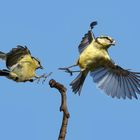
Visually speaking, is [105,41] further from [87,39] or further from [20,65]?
[20,65]

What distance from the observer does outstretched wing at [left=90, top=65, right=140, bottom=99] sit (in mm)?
2783

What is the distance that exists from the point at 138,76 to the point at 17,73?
145 centimetres

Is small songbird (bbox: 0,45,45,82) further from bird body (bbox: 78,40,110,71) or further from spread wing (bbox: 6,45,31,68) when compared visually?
bird body (bbox: 78,40,110,71)

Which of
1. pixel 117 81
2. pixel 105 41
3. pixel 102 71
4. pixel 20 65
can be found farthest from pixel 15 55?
pixel 117 81

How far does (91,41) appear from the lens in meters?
3.09

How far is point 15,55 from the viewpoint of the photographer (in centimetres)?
217

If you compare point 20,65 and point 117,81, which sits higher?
point 117,81

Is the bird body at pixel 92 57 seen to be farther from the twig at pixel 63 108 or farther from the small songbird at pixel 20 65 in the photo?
the twig at pixel 63 108

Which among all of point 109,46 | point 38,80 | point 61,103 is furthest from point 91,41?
point 61,103

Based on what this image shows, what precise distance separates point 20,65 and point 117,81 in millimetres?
1246

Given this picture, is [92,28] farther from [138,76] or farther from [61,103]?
[61,103]

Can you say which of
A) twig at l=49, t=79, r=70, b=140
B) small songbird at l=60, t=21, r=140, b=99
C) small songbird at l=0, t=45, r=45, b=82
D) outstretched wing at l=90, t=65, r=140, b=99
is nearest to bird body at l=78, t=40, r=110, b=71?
small songbird at l=60, t=21, r=140, b=99

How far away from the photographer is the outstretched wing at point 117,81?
2783 mm

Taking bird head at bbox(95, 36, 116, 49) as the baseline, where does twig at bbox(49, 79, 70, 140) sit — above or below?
below
